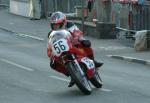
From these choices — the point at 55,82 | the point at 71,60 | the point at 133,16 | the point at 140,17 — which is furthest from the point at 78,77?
the point at 133,16

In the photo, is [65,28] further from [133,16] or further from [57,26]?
[133,16]

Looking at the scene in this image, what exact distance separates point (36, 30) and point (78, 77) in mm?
23605

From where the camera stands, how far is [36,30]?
115 ft

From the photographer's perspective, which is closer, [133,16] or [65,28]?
[65,28]

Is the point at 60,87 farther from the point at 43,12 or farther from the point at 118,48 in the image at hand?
the point at 43,12

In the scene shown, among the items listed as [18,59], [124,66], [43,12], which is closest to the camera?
[124,66]

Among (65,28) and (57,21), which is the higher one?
(57,21)

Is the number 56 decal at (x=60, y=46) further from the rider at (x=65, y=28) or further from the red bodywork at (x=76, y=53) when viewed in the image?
the rider at (x=65, y=28)

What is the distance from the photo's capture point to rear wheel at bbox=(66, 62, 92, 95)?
38.3 feet

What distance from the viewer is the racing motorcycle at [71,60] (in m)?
11.7

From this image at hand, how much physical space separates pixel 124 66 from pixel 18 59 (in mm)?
3889

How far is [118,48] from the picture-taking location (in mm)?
24031

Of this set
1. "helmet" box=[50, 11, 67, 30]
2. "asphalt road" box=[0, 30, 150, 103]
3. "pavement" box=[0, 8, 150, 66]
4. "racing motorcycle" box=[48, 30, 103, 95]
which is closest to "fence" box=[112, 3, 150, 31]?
"pavement" box=[0, 8, 150, 66]

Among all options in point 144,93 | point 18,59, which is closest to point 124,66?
point 18,59
